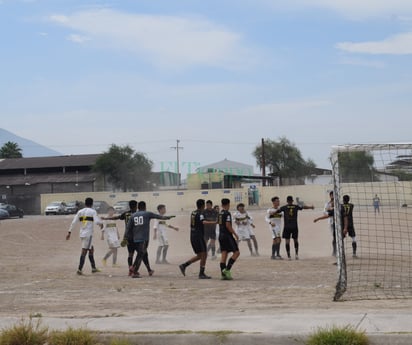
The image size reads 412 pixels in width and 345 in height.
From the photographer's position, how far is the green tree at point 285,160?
95.6 metres

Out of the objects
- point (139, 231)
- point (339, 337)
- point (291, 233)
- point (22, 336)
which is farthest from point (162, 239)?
point (339, 337)

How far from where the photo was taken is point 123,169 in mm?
82125

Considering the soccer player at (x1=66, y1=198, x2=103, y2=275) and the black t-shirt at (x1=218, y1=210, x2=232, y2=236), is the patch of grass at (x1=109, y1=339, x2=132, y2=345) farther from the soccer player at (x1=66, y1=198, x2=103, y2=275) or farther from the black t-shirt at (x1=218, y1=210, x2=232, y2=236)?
the soccer player at (x1=66, y1=198, x2=103, y2=275)

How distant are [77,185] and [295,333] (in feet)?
249

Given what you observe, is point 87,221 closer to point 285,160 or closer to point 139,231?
point 139,231

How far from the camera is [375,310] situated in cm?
973

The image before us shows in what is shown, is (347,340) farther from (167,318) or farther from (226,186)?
(226,186)

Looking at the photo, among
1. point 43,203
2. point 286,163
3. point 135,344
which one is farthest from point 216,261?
point 286,163

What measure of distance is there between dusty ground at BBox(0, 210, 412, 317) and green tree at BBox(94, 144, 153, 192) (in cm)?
5839

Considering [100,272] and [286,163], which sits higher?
[286,163]

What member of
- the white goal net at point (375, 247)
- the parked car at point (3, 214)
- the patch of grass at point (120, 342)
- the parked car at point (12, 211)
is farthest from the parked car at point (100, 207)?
the patch of grass at point (120, 342)

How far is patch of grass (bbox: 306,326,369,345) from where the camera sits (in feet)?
24.9

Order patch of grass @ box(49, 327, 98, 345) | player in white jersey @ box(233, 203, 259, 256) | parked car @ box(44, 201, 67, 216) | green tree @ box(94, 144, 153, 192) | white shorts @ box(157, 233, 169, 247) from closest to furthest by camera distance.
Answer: patch of grass @ box(49, 327, 98, 345) → white shorts @ box(157, 233, 169, 247) → player in white jersey @ box(233, 203, 259, 256) → parked car @ box(44, 201, 67, 216) → green tree @ box(94, 144, 153, 192)

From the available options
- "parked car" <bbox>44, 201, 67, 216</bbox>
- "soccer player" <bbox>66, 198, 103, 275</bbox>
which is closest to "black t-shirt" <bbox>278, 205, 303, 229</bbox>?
"soccer player" <bbox>66, 198, 103, 275</bbox>
